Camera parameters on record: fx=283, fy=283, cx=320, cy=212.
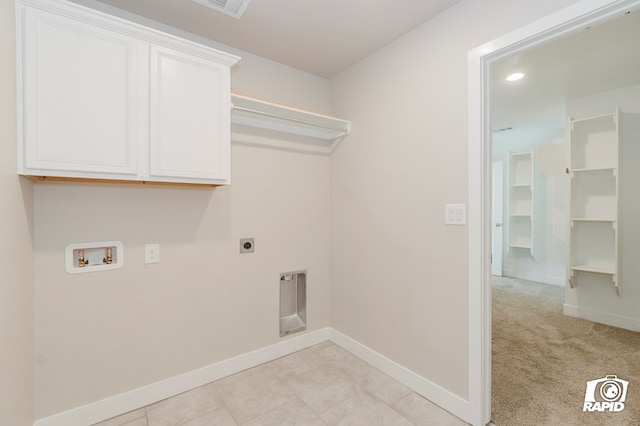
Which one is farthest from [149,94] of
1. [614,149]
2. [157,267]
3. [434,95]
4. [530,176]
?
[530,176]

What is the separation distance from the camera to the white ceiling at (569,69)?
214 cm

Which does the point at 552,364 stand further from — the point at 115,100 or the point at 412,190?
the point at 115,100

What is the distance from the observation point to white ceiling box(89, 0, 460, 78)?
181 cm

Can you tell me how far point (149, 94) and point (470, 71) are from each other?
1.91 meters

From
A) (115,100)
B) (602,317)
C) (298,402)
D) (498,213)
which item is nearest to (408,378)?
(298,402)

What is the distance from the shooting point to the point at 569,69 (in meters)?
2.70

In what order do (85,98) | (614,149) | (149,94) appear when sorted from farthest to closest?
(614,149)
(149,94)
(85,98)

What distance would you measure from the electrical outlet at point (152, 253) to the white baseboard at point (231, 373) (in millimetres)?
854

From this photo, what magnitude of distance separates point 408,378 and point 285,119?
2242mm

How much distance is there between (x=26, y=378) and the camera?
148 cm

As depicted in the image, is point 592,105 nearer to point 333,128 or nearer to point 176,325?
point 333,128

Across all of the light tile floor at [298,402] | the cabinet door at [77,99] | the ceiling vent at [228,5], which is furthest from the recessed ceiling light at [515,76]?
the cabinet door at [77,99]

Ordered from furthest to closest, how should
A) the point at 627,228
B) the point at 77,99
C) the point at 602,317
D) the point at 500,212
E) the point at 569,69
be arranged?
the point at 500,212, the point at 602,317, the point at 627,228, the point at 569,69, the point at 77,99

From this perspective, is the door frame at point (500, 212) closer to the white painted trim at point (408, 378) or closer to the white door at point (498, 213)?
the white door at point (498, 213)
